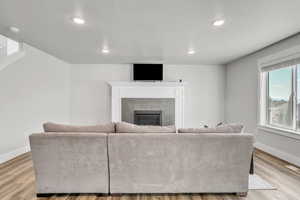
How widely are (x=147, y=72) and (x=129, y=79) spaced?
701 mm

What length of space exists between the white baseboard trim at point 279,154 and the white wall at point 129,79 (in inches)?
79.1

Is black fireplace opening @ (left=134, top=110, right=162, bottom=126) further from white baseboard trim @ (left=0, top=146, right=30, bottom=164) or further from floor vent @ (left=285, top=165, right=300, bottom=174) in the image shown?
floor vent @ (left=285, top=165, right=300, bottom=174)

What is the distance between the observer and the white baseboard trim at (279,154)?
3371 millimetres

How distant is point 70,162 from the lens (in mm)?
2164

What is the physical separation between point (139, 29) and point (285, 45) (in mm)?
2952

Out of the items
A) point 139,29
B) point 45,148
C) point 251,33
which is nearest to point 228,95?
point 251,33

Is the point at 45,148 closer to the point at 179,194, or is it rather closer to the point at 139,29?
the point at 179,194

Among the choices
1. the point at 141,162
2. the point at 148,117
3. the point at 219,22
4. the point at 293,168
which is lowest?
the point at 293,168

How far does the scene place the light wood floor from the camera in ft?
7.29

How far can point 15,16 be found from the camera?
2.63 metres

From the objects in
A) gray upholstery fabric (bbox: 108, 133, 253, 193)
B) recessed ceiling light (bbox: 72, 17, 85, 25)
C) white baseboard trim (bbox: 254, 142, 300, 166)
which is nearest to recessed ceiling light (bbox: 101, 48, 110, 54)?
recessed ceiling light (bbox: 72, 17, 85, 25)

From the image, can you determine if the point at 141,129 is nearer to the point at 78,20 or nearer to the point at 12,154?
the point at 78,20

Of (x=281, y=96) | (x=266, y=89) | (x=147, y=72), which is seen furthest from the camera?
(x=147, y=72)

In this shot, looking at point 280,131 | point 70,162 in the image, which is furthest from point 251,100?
point 70,162
